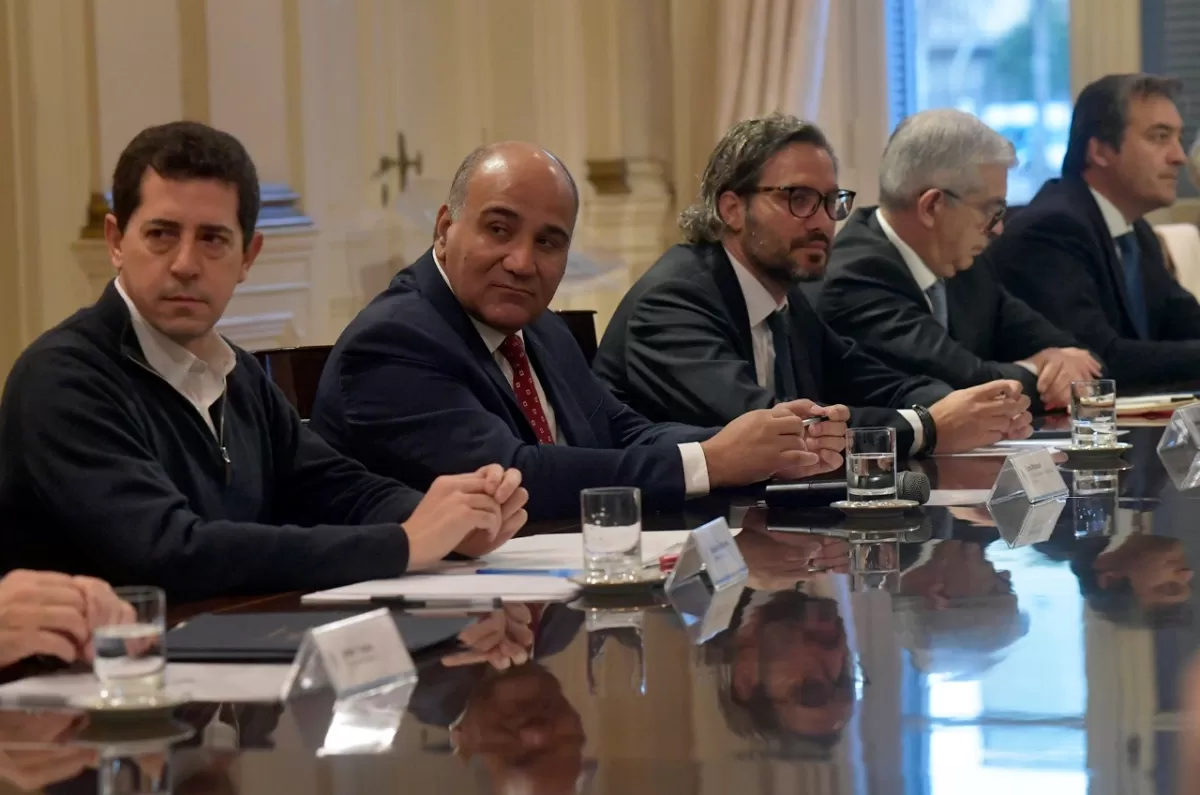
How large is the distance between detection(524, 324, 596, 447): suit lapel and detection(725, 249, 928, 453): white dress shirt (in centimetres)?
66

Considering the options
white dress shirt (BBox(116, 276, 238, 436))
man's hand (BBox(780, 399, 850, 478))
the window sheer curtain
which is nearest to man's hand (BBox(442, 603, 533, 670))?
white dress shirt (BBox(116, 276, 238, 436))

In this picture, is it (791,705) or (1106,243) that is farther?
(1106,243)

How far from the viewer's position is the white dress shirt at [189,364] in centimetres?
204

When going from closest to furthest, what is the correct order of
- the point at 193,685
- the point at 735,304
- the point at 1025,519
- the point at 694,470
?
1. the point at 193,685
2. the point at 1025,519
3. the point at 694,470
4. the point at 735,304

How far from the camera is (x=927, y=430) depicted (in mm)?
3201

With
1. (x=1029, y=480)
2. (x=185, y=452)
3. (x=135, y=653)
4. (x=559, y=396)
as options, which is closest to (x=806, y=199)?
Result: (x=559, y=396)

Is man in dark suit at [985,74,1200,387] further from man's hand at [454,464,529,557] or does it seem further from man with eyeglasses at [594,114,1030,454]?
man's hand at [454,464,529,557]

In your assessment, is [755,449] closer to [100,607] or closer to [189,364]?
[189,364]

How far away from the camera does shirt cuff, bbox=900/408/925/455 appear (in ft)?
10.4

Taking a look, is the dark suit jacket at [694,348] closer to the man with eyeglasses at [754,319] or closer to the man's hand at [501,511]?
the man with eyeglasses at [754,319]

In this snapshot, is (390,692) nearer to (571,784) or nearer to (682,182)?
(571,784)

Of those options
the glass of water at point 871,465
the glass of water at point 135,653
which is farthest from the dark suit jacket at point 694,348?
the glass of water at point 135,653

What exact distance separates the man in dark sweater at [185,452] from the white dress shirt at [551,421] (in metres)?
0.47

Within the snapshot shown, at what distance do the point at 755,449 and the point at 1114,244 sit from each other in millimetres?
2619
